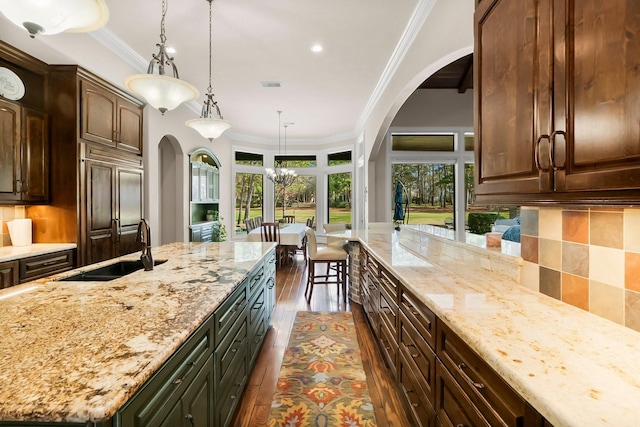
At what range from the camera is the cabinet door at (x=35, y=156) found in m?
3.28

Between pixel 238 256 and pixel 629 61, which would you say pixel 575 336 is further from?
pixel 238 256

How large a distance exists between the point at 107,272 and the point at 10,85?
2289 millimetres

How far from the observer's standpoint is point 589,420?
0.68 metres

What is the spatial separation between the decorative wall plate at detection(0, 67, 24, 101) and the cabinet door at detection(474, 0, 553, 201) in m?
3.93

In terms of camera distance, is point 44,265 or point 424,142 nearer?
point 44,265

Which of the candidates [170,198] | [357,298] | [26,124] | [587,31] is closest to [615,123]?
[587,31]

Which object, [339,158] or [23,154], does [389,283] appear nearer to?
[23,154]

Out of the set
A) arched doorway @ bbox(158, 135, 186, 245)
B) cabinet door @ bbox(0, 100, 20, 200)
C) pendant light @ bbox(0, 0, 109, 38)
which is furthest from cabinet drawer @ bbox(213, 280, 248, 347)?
arched doorway @ bbox(158, 135, 186, 245)

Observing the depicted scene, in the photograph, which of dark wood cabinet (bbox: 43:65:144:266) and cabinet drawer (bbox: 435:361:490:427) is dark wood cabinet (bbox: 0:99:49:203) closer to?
dark wood cabinet (bbox: 43:65:144:266)

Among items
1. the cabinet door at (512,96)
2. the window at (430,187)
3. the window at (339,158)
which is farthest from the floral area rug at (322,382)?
the window at (339,158)

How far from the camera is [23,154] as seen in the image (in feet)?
10.7

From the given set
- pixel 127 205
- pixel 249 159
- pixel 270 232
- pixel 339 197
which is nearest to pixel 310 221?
pixel 339 197

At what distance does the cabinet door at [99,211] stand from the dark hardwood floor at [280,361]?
214cm

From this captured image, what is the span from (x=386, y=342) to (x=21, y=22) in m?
2.82
